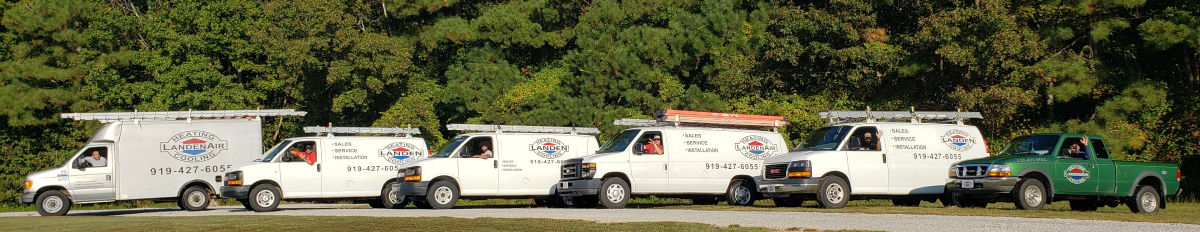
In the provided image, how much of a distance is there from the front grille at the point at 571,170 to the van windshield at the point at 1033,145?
7251 mm

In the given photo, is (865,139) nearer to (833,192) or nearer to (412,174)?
(833,192)

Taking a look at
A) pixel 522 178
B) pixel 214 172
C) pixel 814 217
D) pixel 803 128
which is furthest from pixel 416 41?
pixel 814 217

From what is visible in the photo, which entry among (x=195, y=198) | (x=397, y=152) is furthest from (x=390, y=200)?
(x=195, y=198)

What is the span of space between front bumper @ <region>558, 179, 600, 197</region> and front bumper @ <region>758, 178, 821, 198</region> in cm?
284

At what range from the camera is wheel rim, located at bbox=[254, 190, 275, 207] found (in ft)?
76.3

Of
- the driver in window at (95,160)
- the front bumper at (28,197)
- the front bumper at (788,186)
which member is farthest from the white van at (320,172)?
the front bumper at (788,186)

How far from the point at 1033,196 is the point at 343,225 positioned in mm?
10730

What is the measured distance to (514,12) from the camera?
139ft

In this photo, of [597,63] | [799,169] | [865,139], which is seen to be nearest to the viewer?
[799,169]

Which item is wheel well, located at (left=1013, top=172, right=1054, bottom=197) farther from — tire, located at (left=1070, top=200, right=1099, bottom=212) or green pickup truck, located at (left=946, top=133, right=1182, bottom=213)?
tire, located at (left=1070, top=200, right=1099, bottom=212)

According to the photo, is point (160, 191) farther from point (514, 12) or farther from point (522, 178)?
point (514, 12)

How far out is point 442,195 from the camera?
22.4 meters

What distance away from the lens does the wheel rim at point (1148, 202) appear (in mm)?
19625

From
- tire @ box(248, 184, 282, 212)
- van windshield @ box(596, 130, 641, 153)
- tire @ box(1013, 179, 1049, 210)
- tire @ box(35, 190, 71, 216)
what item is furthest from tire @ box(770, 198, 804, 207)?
tire @ box(35, 190, 71, 216)
